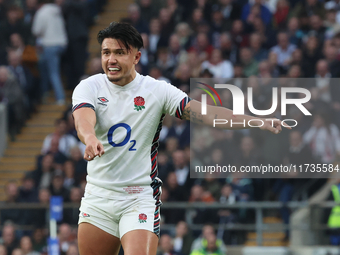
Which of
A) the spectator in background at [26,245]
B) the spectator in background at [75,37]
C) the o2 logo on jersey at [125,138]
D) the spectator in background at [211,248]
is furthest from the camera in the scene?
the spectator in background at [75,37]

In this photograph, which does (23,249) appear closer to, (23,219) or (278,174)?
(23,219)

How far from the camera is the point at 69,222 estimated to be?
41.6ft

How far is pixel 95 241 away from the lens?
5.32 m

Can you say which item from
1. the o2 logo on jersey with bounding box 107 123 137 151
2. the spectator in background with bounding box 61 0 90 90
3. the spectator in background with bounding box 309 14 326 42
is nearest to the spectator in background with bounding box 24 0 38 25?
the spectator in background with bounding box 61 0 90 90

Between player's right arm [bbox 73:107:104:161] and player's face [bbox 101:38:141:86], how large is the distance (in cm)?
38

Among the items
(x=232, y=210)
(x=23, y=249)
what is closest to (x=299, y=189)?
(x=232, y=210)

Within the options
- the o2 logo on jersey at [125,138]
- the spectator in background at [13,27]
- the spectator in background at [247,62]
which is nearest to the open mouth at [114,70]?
the o2 logo on jersey at [125,138]

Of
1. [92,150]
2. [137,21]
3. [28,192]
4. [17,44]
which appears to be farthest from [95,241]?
[17,44]

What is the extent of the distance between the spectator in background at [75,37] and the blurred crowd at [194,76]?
0.09 ft

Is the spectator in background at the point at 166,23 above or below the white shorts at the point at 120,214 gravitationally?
above

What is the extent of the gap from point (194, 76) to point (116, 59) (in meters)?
8.18

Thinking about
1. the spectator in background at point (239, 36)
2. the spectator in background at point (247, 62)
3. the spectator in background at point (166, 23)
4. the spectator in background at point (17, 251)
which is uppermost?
the spectator in background at point (166, 23)

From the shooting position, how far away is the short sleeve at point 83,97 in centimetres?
518

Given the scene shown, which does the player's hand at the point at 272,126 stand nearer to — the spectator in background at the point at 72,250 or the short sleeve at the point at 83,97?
the short sleeve at the point at 83,97
